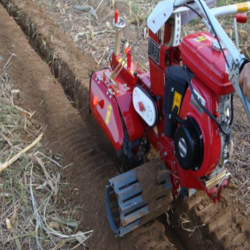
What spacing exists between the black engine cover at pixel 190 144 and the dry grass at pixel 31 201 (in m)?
1.31

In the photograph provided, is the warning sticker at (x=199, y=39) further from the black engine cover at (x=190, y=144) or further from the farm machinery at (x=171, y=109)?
the black engine cover at (x=190, y=144)

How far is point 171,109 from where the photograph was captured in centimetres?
269

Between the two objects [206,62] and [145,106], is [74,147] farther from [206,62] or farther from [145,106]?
[206,62]

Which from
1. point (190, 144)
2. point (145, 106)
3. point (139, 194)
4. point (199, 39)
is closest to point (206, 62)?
point (199, 39)

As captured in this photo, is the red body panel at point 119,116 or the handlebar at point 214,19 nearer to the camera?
the handlebar at point 214,19

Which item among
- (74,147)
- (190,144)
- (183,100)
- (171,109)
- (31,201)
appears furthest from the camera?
(74,147)

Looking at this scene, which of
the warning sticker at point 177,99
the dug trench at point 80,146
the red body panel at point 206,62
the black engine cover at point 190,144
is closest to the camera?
the red body panel at point 206,62

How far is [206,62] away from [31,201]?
7.07 feet

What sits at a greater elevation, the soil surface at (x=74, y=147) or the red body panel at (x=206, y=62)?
the red body panel at (x=206, y=62)

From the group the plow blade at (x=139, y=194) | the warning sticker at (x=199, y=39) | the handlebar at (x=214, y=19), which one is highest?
the handlebar at (x=214, y=19)

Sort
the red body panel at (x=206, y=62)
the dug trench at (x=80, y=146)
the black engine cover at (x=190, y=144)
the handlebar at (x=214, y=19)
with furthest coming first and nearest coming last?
the dug trench at (x=80, y=146) → the black engine cover at (x=190, y=144) → the red body panel at (x=206, y=62) → the handlebar at (x=214, y=19)

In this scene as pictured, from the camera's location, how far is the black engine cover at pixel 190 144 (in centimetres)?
237

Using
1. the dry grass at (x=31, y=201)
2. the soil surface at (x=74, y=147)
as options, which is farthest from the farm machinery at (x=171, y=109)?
the dry grass at (x=31, y=201)

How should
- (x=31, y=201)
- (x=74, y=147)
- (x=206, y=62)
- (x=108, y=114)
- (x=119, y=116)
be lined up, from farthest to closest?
(x=74, y=147) → (x=31, y=201) → (x=108, y=114) → (x=119, y=116) → (x=206, y=62)
